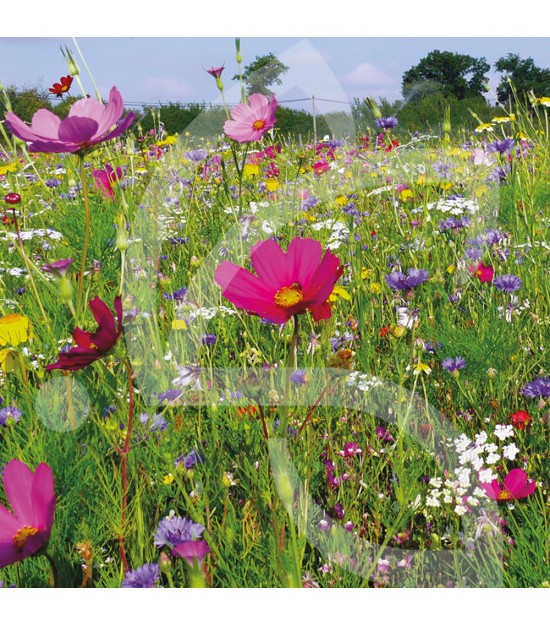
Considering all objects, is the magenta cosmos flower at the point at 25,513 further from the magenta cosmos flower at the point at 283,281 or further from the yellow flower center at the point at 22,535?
the magenta cosmos flower at the point at 283,281

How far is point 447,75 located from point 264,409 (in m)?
0.51

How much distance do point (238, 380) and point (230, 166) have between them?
3.38 feet

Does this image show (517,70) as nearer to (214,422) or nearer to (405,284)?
(405,284)

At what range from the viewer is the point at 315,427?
713 mm

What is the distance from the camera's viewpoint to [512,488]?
591 millimetres

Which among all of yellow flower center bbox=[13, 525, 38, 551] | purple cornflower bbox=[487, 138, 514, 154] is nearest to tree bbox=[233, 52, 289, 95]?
yellow flower center bbox=[13, 525, 38, 551]

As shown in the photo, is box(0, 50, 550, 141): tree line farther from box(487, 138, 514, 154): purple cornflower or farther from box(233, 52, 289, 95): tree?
box(487, 138, 514, 154): purple cornflower

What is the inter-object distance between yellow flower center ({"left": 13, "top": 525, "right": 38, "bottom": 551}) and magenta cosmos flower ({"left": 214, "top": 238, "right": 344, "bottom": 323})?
0.67 feet

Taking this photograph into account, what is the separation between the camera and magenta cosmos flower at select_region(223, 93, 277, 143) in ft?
1.95

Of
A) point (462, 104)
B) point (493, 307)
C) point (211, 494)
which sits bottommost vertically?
point (211, 494)

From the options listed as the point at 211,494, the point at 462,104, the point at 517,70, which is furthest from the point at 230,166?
the point at 211,494

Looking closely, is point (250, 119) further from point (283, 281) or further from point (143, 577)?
point (143, 577)

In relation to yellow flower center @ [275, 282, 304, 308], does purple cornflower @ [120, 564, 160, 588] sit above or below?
below

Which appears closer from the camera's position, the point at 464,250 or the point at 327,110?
the point at 327,110
